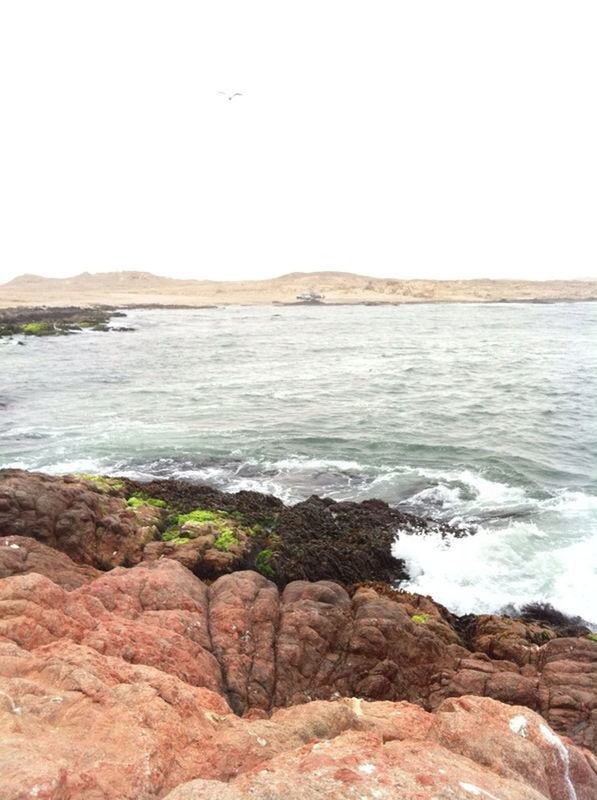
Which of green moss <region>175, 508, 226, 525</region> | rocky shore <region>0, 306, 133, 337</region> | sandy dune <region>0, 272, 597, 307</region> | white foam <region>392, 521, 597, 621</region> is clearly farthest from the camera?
sandy dune <region>0, 272, 597, 307</region>

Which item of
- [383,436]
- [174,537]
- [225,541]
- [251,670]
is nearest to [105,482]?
[174,537]

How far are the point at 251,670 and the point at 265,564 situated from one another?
162 inches

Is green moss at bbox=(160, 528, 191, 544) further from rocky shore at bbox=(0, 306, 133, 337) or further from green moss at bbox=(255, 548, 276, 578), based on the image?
rocky shore at bbox=(0, 306, 133, 337)

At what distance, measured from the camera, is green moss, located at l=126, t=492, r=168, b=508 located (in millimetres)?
13930

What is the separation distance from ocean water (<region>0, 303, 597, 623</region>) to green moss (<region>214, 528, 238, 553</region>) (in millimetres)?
4282

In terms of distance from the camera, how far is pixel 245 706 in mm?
7285

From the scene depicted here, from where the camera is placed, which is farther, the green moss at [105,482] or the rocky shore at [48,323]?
the rocky shore at [48,323]

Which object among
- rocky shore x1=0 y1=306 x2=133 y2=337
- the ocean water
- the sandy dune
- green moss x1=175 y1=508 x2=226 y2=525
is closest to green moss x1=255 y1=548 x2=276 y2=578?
green moss x1=175 y1=508 x2=226 y2=525

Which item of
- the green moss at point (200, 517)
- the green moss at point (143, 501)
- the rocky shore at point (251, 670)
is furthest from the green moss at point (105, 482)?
the green moss at point (200, 517)

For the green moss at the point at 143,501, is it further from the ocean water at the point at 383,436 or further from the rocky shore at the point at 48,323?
the rocky shore at the point at 48,323

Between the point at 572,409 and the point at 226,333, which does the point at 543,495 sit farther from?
the point at 226,333

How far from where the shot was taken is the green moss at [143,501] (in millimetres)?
13930

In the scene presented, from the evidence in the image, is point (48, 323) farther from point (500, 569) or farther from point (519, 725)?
point (519, 725)

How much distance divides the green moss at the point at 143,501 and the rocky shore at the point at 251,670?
0.38 feet
